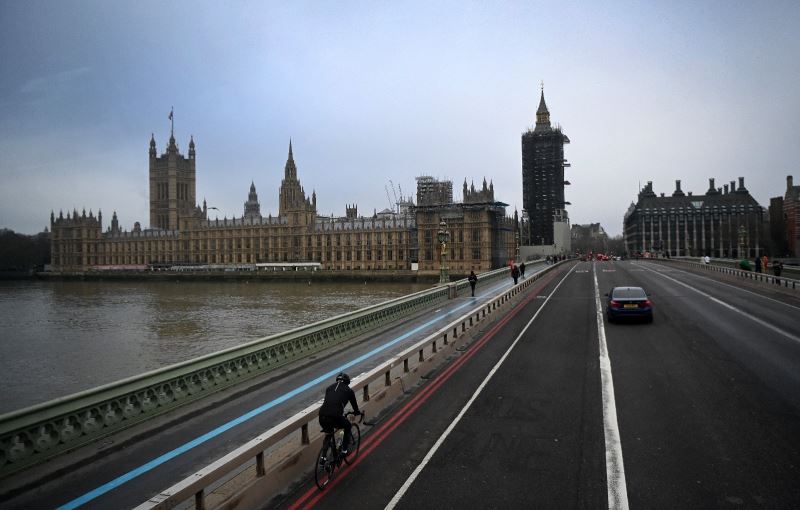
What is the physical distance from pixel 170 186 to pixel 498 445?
20085cm

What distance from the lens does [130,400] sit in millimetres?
10328

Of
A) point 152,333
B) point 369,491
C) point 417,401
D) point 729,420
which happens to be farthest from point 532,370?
point 152,333

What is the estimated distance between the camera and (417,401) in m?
11.9

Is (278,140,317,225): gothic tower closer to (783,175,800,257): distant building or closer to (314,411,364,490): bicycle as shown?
(783,175,800,257): distant building

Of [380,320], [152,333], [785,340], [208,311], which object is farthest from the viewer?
[208,311]

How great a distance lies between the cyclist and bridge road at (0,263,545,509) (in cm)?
232

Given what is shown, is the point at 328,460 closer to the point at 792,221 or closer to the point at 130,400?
the point at 130,400

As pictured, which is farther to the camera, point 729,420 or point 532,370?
point 532,370

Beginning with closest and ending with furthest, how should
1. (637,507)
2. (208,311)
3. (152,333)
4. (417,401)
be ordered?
(637,507)
(417,401)
(152,333)
(208,311)

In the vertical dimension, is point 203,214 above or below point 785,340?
above

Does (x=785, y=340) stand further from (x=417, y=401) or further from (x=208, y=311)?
(x=208, y=311)

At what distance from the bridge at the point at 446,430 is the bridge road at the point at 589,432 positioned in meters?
0.04

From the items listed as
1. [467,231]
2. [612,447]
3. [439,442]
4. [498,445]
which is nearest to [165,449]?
[439,442]

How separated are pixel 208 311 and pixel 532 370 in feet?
144
